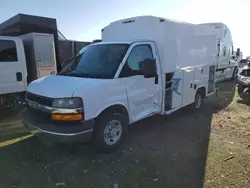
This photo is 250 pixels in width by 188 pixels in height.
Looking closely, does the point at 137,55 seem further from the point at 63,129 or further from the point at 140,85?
the point at 63,129

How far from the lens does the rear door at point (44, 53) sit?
7011 mm

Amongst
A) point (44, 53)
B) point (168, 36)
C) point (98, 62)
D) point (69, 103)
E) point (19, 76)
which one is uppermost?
point (168, 36)

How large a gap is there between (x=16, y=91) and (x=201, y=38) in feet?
19.2

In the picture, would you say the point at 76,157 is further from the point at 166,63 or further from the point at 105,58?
the point at 166,63

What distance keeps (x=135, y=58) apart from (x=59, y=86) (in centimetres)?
172

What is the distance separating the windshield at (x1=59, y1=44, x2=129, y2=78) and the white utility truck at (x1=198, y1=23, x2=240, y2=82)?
9636 mm

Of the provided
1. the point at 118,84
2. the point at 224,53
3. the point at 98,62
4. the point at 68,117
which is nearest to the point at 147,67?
the point at 118,84

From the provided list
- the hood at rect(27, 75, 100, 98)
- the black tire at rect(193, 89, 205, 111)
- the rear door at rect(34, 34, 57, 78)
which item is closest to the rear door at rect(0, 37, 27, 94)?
the rear door at rect(34, 34, 57, 78)

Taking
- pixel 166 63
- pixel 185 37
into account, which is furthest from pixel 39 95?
pixel 185 37

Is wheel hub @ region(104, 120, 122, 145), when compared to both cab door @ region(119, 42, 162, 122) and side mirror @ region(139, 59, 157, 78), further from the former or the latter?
side mirror @ region(139, 59, 157, 78)

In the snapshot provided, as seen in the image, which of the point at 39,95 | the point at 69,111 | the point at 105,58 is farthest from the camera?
the point at 105,58

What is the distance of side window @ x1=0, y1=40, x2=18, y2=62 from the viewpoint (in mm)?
6102

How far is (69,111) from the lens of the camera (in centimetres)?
358

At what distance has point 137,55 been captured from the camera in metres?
4.70
